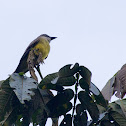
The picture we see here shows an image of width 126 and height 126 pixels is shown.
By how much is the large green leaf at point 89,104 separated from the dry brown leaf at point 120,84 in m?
0.18

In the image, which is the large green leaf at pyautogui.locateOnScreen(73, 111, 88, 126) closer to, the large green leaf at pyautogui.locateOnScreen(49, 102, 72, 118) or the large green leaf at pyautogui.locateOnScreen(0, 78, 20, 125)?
the large green leaf at pyautogui.locateOnScreen(49, 102, 72, 118)

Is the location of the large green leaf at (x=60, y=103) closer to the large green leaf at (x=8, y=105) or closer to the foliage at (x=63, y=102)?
the foliage at (x=63, y=102)

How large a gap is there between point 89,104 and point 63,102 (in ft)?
0.49

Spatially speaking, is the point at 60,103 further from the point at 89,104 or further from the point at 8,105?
the point at 8,105

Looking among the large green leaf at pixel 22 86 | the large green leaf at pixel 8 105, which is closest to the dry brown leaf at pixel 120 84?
the large green leaf at pixel 22 86

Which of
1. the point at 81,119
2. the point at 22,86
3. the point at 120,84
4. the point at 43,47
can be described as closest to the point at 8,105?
the point at 22,86

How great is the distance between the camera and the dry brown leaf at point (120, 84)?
1.77m

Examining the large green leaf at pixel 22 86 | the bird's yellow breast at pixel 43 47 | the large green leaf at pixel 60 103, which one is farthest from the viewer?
the bird's yellow breast at pixel 43 47

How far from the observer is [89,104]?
1699 millimetres

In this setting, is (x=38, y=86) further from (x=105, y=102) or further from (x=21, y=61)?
(x=21, y=61)

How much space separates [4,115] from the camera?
1.64m

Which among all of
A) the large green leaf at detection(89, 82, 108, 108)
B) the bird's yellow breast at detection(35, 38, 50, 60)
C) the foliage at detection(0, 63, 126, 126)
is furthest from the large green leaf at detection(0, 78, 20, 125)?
the bird's yellow breast at detection(35, 38, 50, 60)

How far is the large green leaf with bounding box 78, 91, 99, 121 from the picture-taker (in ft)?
5.55

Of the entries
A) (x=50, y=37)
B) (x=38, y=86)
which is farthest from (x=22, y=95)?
(x=50, y=37)
